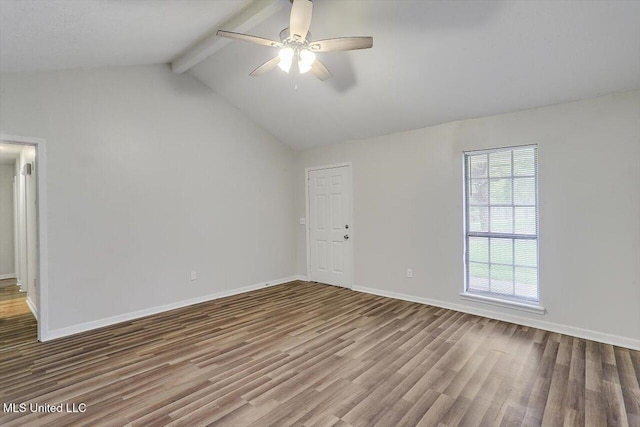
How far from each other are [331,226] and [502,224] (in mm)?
2628

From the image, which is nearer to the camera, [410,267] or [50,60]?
[50,60]

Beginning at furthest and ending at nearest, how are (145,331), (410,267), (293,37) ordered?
(410,267)
(145,331)
(293,37)

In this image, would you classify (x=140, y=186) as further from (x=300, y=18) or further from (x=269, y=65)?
(x=300, y=18)

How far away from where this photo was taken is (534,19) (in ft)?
8.18

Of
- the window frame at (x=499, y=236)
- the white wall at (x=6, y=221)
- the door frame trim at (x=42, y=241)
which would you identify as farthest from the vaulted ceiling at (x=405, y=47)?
the white wall at (x=6, y=221)

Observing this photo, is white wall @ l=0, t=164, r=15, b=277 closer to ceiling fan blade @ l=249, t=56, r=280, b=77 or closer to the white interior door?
the white interior door

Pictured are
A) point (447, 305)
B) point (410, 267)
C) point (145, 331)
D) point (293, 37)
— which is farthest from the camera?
point (410, 267)

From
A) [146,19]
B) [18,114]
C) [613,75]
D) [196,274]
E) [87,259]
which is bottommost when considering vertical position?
[196,274]

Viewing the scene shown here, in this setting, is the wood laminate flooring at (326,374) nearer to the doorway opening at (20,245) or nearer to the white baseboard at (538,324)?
the white baseboard at (538,324)

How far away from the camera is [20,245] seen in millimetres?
5402

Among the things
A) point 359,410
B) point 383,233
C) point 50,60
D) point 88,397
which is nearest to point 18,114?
point 50,60

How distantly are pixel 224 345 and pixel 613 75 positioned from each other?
441 cm

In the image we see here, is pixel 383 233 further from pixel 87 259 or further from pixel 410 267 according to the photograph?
pixel 87 259
